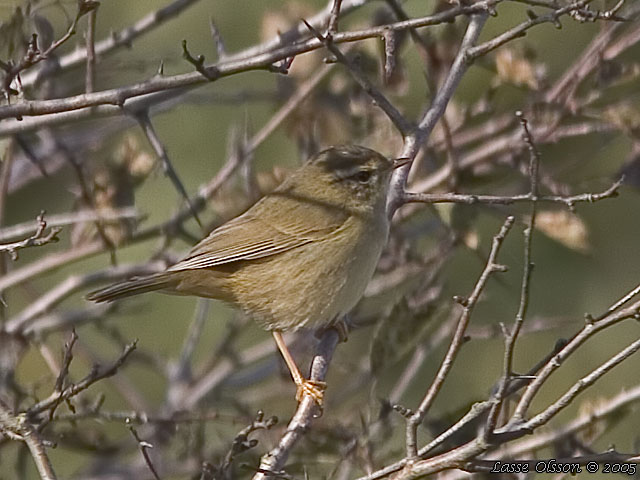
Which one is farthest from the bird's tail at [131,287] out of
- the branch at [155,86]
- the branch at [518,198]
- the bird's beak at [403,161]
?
the branch at [155,86]

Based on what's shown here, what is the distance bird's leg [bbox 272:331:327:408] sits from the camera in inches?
161

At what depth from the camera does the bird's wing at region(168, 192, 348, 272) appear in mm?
4613

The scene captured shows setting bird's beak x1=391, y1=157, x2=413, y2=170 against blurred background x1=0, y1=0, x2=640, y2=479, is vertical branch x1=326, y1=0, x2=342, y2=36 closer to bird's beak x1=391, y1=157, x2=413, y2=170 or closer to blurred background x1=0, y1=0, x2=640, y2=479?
blurred background x1=0, y1=0, x2=640, y2=479

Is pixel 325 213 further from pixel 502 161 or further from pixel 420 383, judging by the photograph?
pixel 420 383

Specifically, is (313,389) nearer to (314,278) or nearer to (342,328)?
(342,328)

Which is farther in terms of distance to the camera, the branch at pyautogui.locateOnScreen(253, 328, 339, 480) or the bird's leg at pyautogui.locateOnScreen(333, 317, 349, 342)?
the bird's leg at pyautogui.locateOnScreen(333, 317, 349, 342)

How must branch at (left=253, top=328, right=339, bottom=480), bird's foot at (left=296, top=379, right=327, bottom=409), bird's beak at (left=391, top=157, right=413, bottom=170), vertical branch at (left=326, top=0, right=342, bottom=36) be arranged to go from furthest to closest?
1. bird's foot at (left=296, top=379, right=327, bottom=409)
2. bird's beak at (left=391, top=157, right=413, bottom=170)
3. branch at (left=253, top=328, right=339, bottom=480)
4. vertical branch at (left=326, top=0, right=342, bottom=36)

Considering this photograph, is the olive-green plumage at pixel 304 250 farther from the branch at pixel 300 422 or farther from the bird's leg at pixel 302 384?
the branch at pixel 300 422

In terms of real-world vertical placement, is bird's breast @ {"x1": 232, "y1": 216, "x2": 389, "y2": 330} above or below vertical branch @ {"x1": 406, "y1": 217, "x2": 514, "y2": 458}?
above

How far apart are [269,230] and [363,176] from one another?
49cm

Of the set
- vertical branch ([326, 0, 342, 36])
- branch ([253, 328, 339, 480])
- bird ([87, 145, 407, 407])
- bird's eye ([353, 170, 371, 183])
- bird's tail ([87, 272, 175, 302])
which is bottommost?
branch ([253, 328, 339, 480])

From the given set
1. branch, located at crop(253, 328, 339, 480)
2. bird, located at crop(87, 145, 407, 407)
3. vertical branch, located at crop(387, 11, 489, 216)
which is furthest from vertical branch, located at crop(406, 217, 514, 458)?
bird, located at crop(87, 145, 407, 407)

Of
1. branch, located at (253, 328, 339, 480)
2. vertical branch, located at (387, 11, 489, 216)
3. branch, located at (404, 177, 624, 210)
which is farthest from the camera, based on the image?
vertical branch, located at (387, 11, 489, 216)

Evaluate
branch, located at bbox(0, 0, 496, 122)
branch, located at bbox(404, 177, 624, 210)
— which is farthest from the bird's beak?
branch, located at bbox(0, 0, 496, 122)
